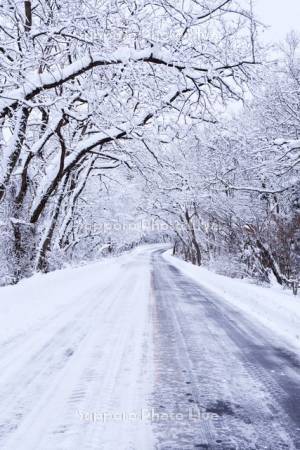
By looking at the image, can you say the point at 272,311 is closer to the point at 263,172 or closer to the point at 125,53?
the point at 125,53

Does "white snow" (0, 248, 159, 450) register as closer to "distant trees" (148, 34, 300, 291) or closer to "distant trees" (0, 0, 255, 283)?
"distant trees" (0, 0, 255, 283)

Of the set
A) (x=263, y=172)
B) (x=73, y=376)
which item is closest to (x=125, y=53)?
(x=73, y=376)

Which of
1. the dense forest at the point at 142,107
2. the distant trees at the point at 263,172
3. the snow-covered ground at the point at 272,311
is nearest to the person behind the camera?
the snow-covered ground at the point at 272,311

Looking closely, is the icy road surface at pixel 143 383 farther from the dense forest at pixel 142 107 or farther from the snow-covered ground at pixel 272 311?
the dense forest at pixel 142 107

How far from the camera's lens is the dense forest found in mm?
7859

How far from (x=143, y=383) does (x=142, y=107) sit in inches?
450

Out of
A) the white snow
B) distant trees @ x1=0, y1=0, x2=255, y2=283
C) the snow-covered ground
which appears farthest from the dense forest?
the snow-covered ground

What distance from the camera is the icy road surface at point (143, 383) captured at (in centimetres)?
303

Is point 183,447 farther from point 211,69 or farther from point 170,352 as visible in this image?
point 211,69

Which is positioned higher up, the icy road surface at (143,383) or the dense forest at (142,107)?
the dense forest at (142,107)

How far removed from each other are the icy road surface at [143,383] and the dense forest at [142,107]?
416 centimetres

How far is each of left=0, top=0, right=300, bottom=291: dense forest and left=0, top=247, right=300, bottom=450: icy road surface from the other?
13.7ft

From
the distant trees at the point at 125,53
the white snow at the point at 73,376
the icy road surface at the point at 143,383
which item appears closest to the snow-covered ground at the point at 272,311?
the icy road surface at the point at 143,383

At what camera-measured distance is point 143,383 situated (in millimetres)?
4188
